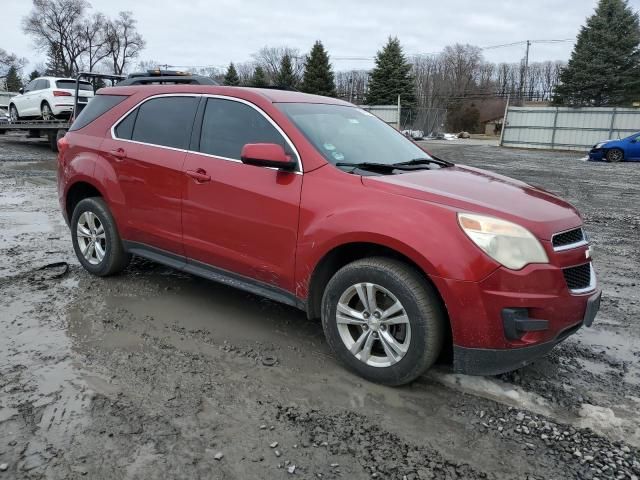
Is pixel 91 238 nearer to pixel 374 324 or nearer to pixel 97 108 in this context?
pixel 97 108

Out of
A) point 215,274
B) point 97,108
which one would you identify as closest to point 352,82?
point 97,108

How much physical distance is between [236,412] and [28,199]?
26.3 ft

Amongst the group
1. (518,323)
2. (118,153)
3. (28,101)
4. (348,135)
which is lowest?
(518,323)

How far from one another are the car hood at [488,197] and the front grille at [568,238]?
4cm

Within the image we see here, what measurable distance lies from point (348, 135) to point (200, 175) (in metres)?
1.15

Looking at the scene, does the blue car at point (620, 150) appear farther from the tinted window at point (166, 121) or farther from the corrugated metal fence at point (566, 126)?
the tinted window at point (166, 121)

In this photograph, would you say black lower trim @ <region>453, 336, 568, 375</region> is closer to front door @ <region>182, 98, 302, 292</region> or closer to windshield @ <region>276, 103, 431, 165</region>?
front door @ <region>182, 98, 302, 292</region>

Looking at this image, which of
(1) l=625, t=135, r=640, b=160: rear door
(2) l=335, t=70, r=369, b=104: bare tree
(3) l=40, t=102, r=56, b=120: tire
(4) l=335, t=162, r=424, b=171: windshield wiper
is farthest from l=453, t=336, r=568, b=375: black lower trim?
(2) l=335, t=70, r=369, b=104: bare tree

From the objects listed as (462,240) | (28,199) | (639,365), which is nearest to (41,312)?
(462,240)

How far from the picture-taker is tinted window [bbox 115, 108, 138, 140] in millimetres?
4445

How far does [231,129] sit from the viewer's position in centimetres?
380

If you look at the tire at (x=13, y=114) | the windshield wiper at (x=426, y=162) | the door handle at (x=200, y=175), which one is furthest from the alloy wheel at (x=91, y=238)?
the tire at (x=13, y=114)

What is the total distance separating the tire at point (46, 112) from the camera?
17016mm

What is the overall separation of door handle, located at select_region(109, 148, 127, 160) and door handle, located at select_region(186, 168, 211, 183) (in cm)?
89
